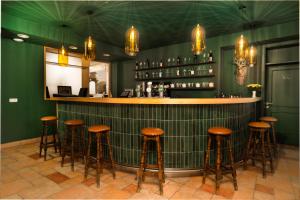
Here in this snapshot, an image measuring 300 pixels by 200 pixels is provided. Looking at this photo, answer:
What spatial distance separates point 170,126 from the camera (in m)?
2.61

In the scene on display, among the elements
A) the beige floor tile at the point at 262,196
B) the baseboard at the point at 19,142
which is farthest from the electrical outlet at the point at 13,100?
the beige floor tile at the point at 262,196

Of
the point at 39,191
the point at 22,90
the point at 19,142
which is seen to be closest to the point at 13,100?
the point at 22,90

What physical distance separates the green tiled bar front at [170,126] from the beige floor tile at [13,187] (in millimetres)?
1278

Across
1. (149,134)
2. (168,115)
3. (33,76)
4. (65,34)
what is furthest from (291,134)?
(33,76)

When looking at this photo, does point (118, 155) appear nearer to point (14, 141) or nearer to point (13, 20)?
point (14, 141)

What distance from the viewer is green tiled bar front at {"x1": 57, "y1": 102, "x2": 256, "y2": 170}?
8.57 ft

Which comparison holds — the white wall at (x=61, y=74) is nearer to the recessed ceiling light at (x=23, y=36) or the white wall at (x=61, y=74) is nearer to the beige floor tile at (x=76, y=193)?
the recessed ceiling light at (x=23, y=36)

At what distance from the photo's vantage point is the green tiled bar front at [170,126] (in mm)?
2613

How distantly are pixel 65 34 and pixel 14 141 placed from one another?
2.89 metres

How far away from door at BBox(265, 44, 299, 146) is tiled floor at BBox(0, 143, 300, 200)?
4.65 ft

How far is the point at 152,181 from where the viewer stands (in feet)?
8.20

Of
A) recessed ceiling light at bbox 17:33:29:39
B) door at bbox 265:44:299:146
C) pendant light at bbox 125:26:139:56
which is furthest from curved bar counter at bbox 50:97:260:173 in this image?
recessed ceiling light at bbox 17:33:29:39

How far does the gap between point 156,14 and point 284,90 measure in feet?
11.6

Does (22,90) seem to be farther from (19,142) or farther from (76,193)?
(76,193)
